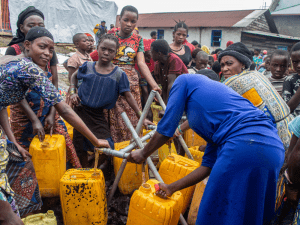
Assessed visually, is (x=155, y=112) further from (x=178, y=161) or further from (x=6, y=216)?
(x=6, y=216)

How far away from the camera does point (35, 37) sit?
2545mm

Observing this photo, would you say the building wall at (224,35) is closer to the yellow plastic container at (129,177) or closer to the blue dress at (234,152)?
the yellow plastic container at (129,177)

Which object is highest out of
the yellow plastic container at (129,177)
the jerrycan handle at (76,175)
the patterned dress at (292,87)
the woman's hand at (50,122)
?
the patterned dress at (292,87)

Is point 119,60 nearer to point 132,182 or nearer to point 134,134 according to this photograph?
point 134,134

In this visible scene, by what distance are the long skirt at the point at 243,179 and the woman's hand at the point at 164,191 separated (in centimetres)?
43

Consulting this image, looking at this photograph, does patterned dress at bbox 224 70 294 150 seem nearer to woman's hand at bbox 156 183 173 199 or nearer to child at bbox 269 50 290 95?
woman's hand at bbox 156 183 173 199

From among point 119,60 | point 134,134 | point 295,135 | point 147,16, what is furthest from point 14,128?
point 147,16

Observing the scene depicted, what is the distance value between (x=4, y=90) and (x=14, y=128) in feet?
2.83

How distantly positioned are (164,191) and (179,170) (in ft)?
2.25

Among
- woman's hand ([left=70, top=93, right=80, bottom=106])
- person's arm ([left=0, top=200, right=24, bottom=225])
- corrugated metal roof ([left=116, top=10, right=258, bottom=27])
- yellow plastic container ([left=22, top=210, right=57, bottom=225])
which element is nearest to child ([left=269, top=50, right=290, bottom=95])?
woman's hand ([left=70, top=93, right=80, bottom=106])

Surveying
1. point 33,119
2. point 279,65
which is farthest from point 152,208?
point 279,65

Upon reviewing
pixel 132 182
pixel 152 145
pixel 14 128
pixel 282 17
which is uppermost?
pixel 282 17

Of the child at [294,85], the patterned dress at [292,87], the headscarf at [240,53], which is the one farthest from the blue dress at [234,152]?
the patterned dress at [292,87]

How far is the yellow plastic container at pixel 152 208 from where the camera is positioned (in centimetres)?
200
